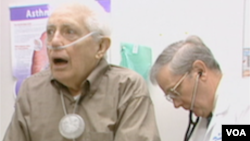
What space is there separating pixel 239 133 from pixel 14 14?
135 centimetres

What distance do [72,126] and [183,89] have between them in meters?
0.51

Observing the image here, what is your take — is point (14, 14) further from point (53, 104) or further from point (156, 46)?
point (156, 46)

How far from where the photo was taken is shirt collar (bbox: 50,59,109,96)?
44.0 inches

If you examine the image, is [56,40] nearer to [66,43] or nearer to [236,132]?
[66,43]

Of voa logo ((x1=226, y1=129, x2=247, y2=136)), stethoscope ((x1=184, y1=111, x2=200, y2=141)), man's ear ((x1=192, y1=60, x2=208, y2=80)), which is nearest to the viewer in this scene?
voa logo ((x1=226, y1=129, x2=247, y2=136))

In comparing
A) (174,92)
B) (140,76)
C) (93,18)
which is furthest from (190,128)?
(93,18)

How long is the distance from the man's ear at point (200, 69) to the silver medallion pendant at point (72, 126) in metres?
0.52

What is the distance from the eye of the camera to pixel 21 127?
3.72ft

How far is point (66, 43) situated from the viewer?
1079 millimetres

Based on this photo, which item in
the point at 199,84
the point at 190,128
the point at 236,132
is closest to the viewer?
the point at 236,132

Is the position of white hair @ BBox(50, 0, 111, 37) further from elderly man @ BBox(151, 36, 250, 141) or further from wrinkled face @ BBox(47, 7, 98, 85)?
elderly man @ BBox(151, 36, 250, 141)

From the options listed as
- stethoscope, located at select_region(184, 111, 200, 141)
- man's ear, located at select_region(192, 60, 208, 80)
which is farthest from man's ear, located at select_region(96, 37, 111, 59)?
stethoscope, located at select_region(184, 111, 200, 141)

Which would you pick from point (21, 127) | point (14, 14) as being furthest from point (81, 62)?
point (14, 14)

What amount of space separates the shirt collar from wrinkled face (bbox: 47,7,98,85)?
0.05 m
